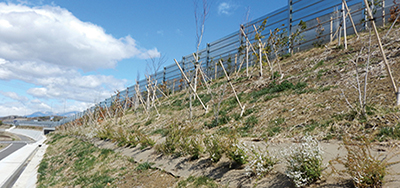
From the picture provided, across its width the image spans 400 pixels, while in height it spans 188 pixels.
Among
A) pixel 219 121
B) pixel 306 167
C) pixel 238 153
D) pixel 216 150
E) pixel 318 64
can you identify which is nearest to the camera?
pixel 306 167

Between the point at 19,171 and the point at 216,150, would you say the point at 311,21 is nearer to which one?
the point at 216,150

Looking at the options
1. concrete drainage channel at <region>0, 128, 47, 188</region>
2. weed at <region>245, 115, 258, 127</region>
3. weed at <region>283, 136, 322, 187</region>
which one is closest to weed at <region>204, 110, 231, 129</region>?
weed at <region>245, 115, 258, 127</region>

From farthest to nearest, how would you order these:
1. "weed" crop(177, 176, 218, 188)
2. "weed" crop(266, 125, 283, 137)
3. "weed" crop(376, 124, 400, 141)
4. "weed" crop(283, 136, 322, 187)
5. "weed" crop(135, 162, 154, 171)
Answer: "weed" crop(135, 162, 154, 171) → "weed" crop(266, 125, 283, 137) → "weed" crop(177, 176, 218, 188) → "weed" crop(376, 124, 400, 141) → "weed" crop(283, 136, 322, 187)

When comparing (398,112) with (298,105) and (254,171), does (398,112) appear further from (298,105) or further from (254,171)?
(254,171)

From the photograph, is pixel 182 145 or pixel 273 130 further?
pixel 182 145

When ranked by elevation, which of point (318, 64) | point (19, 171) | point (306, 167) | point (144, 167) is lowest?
point (19, 171)

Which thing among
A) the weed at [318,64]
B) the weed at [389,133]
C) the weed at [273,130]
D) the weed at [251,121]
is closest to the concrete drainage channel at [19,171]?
the weed at [251,121]

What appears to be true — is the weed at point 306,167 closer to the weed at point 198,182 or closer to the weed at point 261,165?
the weed at point 261,165

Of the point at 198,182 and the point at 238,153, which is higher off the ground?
the point at 238,153

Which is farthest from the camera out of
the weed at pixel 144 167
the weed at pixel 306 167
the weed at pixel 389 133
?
the weed at pixel 144 167

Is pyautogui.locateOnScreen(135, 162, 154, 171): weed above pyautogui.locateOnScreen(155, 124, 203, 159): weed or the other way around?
the other way around

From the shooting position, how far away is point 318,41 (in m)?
11.3

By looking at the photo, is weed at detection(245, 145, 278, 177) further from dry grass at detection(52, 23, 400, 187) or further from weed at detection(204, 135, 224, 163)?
dry grass at detection(52, 23, 400, 187)

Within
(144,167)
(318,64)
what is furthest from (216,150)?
(318,64)
